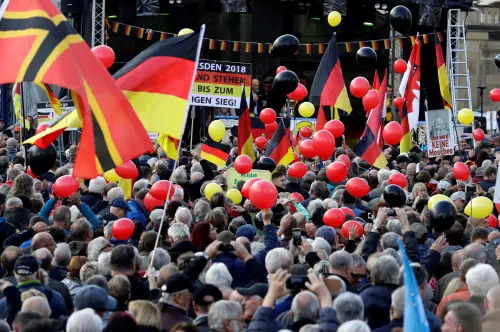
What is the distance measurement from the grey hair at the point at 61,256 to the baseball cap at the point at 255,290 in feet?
6.01

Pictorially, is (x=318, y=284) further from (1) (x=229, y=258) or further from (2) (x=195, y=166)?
(2) (x=195, y=166)

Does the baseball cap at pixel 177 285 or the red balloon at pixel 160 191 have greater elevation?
the red balloon at pixel 160 191

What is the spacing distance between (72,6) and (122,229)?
1344 cm

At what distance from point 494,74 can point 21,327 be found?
36782mm

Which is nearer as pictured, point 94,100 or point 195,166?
point 94,100

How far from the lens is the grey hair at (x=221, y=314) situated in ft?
19.6

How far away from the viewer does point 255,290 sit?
682 cm

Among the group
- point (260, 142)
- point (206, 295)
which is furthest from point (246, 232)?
point (260, 142)

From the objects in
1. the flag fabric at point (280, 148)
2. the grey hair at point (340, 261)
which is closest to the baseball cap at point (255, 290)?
the grey hair at point (340, 261)

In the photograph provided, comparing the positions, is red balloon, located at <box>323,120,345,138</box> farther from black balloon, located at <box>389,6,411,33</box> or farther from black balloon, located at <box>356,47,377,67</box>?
black balloon, located at <box>389,6,411,33</box>

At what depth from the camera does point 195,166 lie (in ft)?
44.3

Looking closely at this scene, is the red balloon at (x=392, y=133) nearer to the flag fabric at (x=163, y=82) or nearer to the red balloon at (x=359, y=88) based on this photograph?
the red balloon at (x=359, y=88)

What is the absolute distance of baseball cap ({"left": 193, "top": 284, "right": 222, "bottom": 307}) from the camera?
648cm

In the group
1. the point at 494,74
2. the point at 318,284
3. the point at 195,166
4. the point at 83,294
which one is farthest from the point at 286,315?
the point at 494,74
